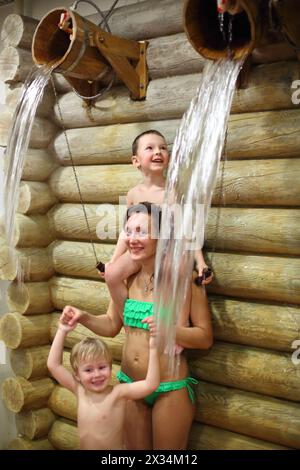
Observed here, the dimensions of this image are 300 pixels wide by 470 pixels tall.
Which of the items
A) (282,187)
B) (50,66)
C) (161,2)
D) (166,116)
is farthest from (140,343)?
(161,2)

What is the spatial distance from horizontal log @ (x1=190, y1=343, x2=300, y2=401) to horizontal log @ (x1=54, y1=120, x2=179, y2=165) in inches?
50.6

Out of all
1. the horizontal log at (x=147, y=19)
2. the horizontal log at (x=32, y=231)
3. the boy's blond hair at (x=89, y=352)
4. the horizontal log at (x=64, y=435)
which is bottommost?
the horizontal log at (x=64, y=435)

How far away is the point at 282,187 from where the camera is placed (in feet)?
10.7

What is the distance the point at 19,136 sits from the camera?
3.91m

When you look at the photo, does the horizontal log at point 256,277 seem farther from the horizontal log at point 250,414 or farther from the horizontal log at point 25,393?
the horizontal log at point 25,393

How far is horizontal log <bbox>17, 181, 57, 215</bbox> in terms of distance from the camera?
4367 mm

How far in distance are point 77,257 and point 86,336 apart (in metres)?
0.55

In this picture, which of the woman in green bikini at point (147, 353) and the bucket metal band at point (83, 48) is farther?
the bucket metal band at point (83, 48)

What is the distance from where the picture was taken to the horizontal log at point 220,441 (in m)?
3.43

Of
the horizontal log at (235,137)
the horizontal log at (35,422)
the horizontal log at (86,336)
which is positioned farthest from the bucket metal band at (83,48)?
the horizontal log at (35,422)

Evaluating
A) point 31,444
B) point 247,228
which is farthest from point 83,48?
point 31,444

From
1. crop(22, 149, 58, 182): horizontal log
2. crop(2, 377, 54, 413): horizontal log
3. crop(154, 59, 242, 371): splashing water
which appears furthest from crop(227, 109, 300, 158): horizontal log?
crop(2, 377, 54, 413): horizontal log

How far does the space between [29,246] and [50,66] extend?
134 centimetres

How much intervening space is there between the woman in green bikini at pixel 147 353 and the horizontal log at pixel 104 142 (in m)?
0.68
